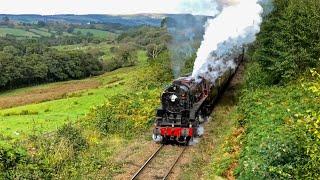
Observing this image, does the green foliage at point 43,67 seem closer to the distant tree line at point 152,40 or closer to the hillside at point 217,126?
the distant tree line at point 152,40

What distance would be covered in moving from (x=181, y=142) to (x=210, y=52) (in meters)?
9.21

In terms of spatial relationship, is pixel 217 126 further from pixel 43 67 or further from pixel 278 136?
pixel 43 67

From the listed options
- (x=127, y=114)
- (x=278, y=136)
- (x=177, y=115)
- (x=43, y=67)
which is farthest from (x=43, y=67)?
(x=278, y=136)

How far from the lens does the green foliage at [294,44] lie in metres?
28.3

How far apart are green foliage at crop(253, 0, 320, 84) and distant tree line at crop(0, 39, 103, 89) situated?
64.4 metres

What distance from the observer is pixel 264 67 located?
31.5m

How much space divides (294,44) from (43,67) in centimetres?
7190

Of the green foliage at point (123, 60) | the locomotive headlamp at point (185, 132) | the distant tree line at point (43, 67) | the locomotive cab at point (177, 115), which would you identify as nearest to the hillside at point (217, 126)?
the locomotive headlamp at point (185, 132)

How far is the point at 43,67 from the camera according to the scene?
92.9m

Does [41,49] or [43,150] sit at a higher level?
[43,150]

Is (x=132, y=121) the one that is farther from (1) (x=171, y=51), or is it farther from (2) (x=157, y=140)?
(1) (x=171, y=51)

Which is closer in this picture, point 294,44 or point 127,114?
point 294,44

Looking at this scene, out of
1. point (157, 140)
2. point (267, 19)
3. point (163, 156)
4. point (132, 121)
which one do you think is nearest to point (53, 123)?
point (132, 121)

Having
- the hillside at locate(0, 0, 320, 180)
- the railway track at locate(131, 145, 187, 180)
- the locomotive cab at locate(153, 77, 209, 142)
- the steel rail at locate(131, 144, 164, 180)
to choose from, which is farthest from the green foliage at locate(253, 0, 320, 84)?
the steel rail at locate(131, 144, 164, 180)
